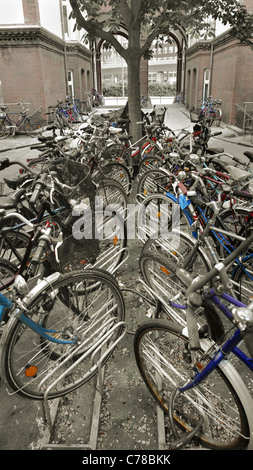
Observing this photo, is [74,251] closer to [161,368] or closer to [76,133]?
[161,368]

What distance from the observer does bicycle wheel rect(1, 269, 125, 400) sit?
6.29 ft

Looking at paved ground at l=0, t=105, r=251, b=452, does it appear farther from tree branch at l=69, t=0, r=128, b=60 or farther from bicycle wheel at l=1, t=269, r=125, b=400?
tree branch at l=69, t=0, r=128, b=60

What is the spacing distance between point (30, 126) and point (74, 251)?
12.4 m

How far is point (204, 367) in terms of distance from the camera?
5.61ft

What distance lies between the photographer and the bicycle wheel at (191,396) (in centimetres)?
173

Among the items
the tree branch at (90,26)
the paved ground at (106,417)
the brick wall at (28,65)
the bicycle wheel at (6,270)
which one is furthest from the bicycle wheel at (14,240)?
the brick wall at (28,65)

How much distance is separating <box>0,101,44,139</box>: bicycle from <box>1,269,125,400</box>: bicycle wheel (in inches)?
453

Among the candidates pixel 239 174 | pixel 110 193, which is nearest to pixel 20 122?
pixel 110 193

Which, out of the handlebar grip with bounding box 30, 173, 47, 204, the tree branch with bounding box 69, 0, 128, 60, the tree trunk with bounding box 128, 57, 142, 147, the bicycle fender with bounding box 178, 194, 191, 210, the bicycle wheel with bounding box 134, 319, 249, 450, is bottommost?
the bicycle wheel with bounding box 134, 319, 249, 450

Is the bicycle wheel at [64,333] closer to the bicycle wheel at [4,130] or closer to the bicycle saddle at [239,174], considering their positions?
the bicycle saddle at [239,174]

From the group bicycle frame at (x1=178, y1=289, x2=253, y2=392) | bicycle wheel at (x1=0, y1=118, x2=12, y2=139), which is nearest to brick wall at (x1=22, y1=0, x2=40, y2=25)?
bicycle wheel at (x1=0, y1=118, x2=12, y2=139)

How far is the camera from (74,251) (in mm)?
2371

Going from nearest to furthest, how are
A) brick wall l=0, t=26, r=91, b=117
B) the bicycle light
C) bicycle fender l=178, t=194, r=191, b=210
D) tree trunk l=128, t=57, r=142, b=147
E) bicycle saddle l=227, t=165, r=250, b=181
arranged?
the bicycle light
bicycle saddle l=227, t=165, r=250, b=181
bicycle fender l=178, t=194, r=191, b=210
tree trunk l=128, t=57, r=142, b=147
brick wall l=0, t=26, r=91, b=117
